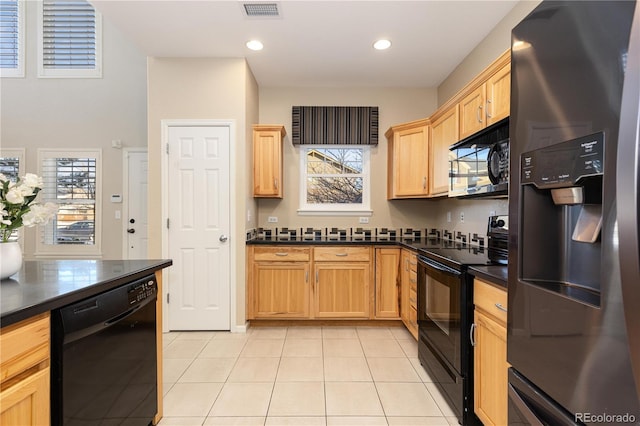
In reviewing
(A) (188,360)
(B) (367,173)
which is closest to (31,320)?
(A) (188,360)

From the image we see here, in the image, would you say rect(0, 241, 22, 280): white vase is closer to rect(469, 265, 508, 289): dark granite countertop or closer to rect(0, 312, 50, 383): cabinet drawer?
rect(0, 312, 50, 383): cabinet drawer

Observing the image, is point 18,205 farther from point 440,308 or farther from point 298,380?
point 440,308

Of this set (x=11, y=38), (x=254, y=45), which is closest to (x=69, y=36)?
(x=11, y=38)

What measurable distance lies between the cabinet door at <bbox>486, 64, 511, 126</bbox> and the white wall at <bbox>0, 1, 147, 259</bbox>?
14.1 feet

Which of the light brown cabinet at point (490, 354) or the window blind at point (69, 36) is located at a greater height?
the window blind at point (69, 36)

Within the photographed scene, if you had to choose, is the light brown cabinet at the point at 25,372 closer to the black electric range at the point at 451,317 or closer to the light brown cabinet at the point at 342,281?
the black electric range at the point at 451,317

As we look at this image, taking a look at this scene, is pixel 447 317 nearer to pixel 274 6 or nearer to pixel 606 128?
pixel 606 128

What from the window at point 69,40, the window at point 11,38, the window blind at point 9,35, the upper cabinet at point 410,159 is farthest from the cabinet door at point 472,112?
the window blind at point 9,35

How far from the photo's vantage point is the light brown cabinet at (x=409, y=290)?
289 cm

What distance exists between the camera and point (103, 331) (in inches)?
51.1

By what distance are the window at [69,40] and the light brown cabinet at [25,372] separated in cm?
472

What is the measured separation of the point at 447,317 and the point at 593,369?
47.6 inches

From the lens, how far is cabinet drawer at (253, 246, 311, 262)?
11.0 feet

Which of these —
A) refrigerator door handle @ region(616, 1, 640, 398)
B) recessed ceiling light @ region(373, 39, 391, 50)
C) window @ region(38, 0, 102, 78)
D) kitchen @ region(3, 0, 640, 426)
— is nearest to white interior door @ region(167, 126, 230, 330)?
kitchen @ region(3, 0, 640, 426)
